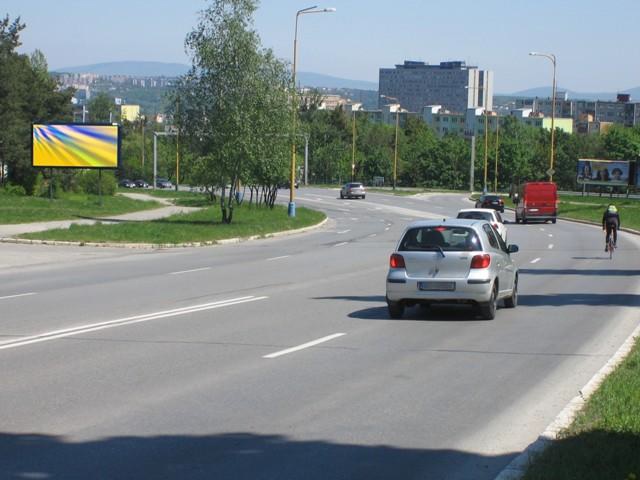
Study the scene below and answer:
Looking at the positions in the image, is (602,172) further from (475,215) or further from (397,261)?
(397,261)

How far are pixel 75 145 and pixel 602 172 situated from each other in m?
54.6

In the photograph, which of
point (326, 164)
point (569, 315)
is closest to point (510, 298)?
point (569, 315)

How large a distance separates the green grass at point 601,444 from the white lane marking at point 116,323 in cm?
693

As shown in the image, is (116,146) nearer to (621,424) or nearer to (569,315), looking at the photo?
(569,315)

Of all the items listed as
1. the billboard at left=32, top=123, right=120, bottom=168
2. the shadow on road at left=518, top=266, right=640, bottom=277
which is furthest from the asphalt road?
the billboard at left=32, top=123, right=120, bottom=168

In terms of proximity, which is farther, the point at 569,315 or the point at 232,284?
the point at 232,284

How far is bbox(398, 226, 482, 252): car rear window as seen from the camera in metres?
16.4

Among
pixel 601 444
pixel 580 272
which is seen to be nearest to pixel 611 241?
pixel 580 272

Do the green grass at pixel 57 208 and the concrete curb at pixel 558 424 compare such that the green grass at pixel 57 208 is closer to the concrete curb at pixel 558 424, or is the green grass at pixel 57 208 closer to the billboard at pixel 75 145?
the billboard at pixel 75 145

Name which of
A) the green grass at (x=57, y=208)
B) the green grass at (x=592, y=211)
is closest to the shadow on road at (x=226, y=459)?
the green grass at (x=57, y=208)

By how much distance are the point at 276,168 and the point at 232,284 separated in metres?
24.6

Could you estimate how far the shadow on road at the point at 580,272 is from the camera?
26.8 m

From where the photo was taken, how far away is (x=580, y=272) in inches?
1075

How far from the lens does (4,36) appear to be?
67.6 metres
